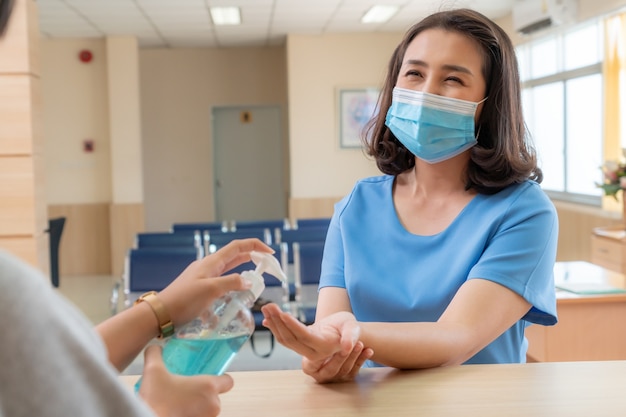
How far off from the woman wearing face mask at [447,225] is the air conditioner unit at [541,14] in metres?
6.41

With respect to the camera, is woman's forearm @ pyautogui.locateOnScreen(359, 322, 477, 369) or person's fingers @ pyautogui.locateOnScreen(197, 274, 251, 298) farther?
woman's forearm @ pyautogui.locateOnScreen(359, 322, 477, 369)

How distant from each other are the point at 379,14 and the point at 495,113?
849cm

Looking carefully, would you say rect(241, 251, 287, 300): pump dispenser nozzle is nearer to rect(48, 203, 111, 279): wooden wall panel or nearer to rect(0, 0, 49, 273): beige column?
rect(0, 0, 49, 273): beige column

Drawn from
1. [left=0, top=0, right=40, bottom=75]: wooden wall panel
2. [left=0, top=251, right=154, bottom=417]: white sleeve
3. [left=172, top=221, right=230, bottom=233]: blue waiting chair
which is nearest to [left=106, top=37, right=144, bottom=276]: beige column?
[left=172, top=221, right=230, bottom=233]: blue waiting chair

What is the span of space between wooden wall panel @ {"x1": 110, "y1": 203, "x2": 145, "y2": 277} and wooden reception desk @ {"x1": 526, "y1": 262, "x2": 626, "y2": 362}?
27.2 feet

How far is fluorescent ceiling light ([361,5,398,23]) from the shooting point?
936 centimetres

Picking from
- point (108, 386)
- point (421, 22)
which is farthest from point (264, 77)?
point (108, 386)

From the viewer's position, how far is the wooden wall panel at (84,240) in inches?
438

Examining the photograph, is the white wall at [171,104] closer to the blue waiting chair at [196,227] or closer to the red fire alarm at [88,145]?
the red fire alarm at [88,145]

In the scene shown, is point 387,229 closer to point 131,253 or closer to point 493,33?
point 493,33

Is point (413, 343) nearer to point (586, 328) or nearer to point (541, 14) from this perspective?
point (586, 328)

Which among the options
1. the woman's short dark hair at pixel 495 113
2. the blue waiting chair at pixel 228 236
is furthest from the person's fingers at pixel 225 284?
the blue waiting chair at pixel 228 236

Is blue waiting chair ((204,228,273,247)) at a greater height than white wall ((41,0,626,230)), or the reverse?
white wall ((41,0,626,230))

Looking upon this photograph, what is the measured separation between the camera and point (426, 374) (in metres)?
1.27
